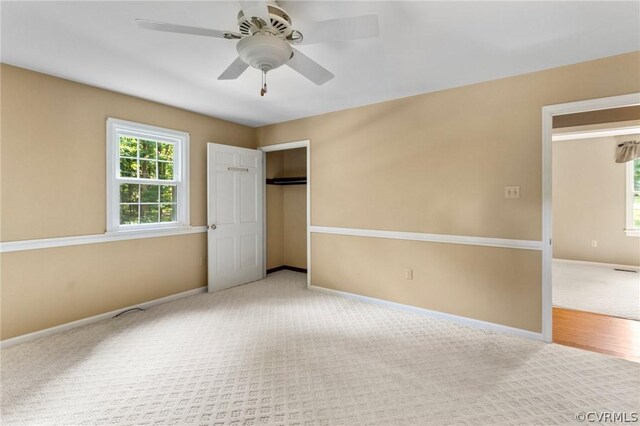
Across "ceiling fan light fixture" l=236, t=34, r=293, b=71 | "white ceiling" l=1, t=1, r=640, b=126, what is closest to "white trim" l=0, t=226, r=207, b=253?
"white ceiling" l=1, t=1, r=640, b=126

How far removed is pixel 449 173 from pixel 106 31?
334 cm

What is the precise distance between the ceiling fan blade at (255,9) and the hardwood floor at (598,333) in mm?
3620

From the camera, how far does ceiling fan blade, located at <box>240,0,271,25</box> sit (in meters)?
1.44

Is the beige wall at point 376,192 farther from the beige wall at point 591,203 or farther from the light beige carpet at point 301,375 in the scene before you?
the beige wall at point 591,203

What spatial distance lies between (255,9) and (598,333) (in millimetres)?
4090

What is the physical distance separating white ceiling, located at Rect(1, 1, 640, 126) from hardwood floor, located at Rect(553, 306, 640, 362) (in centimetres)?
257

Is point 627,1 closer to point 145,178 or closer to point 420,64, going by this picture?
point 420,64

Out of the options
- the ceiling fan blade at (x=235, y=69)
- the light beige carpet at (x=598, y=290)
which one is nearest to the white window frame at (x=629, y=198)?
the light beige carpet at (x=598, y=290)

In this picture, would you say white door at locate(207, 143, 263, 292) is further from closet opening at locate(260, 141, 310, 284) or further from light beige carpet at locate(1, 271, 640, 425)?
light beige carpet at locate(1, 271, 640, 425)

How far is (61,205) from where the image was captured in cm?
297

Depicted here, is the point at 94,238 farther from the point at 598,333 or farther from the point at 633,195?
the point at 633,195

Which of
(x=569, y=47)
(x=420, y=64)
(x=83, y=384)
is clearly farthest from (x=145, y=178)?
(x=569, y=47)

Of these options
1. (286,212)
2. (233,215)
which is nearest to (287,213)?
(286,212)

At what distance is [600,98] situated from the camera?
99.9 inches
